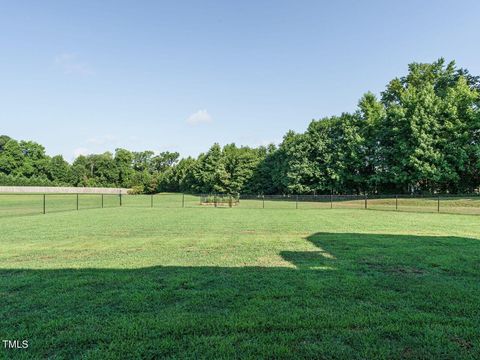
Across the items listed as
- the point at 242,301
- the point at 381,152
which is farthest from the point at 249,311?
the point at 381,152

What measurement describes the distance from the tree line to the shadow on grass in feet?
102

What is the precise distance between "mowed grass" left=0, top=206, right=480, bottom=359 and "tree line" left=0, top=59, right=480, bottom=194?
29402 mm

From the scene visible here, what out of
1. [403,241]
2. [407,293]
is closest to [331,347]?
[407,293]

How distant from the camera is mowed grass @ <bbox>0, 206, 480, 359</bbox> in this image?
271cm

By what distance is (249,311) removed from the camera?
345 cm

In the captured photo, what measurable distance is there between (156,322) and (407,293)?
3.25 m

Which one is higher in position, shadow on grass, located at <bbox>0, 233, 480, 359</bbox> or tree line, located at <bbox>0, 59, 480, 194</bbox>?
tree line, located at <bbox>0, 59, 480, 194</bbox>

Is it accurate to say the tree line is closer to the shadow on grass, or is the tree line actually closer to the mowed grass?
the mowed grass

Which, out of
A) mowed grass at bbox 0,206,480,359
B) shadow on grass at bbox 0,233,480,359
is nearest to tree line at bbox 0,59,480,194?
mowed grass at bbox 0,206,480,359

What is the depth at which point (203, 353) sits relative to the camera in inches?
102

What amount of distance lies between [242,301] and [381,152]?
121 feet

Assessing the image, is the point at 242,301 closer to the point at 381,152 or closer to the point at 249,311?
the point at 249,311

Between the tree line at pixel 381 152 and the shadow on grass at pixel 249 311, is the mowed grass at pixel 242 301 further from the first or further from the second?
the tree line at pixel 381 152

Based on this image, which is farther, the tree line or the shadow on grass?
the tree line
